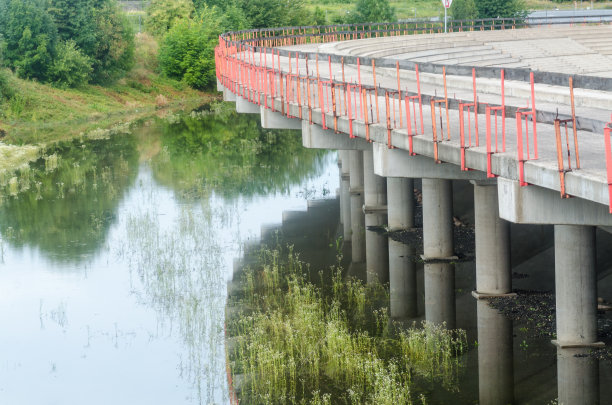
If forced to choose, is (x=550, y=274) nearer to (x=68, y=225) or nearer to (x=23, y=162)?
(x=68, y=225)

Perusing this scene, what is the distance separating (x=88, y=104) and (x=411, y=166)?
4860cm

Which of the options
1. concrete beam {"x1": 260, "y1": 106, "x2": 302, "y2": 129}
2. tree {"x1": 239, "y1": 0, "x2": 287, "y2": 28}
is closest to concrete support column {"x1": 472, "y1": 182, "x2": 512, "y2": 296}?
concrete beam {"x1": 260, "y1": 106, "x2": 302, "y2": 129}

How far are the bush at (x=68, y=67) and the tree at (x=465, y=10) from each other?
26558 millimetres

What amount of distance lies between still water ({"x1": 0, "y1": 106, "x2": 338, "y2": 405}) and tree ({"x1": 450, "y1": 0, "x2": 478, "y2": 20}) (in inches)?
1332

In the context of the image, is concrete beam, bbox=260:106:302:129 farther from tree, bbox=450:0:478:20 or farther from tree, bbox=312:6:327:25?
tree, bbox=312:6:327:25

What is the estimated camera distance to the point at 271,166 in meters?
36.8

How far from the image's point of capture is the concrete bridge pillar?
62.5 feet

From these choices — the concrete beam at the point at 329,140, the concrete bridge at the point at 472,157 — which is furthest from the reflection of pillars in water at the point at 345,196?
the concrete beam at the point at 329,140

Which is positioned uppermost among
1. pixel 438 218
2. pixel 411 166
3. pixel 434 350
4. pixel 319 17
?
pixel 411 166

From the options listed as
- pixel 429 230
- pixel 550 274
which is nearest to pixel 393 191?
pixel 429 230

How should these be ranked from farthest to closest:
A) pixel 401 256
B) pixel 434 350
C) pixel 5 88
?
pixel 5 88, pixel 401 256, pixel 434 350

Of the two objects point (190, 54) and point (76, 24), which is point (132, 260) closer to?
point (76, 24)

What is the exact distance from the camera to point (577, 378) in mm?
14156

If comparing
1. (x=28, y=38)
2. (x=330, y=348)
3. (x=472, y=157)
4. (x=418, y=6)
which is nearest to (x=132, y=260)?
(x=330, y=348)
